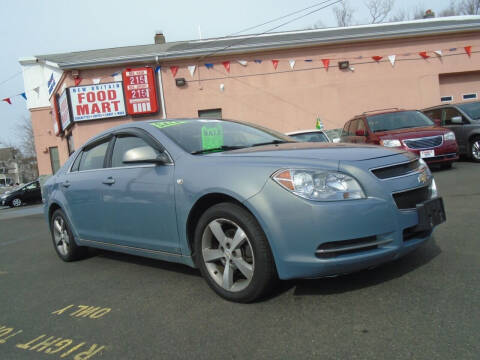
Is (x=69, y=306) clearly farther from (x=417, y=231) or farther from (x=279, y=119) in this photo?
(x=279, y=119)

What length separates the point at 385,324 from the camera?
7.65 ft

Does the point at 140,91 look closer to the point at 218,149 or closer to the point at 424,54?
the point at 424,54

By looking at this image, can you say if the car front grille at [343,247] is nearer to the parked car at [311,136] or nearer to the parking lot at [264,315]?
the parking lot at [264,315]

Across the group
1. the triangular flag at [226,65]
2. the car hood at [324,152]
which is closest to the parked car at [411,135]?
the car hood at [324,152]

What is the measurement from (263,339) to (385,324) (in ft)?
2.35

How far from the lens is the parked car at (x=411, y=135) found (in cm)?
859

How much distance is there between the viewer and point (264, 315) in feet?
8.68

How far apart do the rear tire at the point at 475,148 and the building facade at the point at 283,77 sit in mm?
6356

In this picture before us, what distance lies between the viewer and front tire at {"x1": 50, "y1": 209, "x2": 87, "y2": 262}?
186 inches

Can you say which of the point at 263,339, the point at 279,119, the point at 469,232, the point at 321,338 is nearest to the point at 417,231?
the point at 321,338

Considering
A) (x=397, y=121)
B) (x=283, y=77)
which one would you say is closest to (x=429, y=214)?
(x=397, y=121)

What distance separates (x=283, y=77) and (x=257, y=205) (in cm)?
1368

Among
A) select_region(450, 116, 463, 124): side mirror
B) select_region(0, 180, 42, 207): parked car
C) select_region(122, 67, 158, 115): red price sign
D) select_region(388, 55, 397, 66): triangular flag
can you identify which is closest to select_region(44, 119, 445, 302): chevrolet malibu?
select_region(450, 116, 463, 124): side mirror

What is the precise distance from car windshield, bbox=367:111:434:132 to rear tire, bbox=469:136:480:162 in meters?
1.33
